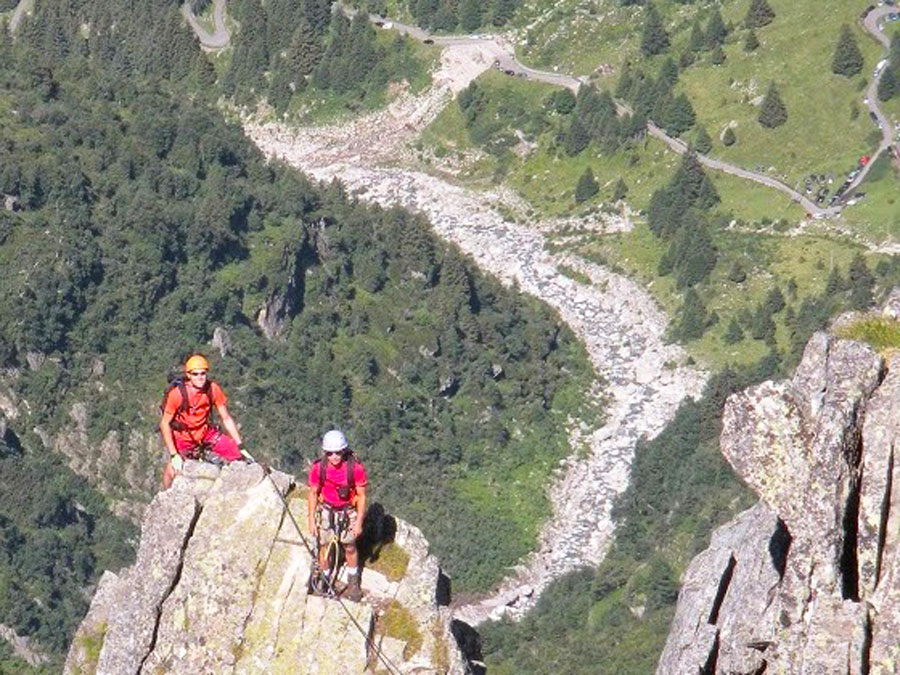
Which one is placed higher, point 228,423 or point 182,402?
point 228,423

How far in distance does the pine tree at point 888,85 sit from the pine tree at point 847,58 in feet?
12.4

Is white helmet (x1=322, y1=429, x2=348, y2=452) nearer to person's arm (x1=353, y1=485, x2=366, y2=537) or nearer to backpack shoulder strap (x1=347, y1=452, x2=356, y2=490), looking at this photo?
backpack shoulder strap (x1=347, y1=452, x2=356, y2=490)

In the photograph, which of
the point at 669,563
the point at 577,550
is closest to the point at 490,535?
the point at 577,550

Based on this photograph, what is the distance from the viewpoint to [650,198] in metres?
194

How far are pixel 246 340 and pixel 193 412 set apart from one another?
12358cm

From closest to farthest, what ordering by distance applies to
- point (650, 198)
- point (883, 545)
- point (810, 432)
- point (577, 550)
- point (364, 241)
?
point (883, 545) → point (810, 432) → point (577, 550) → point (364, 241) → point (650, 198)

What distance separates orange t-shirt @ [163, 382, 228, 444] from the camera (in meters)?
44.8

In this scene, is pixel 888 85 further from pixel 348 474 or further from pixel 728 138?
pixel 348 474

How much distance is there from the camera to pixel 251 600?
41.0 m

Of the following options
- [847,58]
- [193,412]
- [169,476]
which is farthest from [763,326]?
[169,476]

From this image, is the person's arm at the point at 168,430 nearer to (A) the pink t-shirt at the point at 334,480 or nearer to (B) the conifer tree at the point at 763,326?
(A) the pink t-shirt at the point at 334,480

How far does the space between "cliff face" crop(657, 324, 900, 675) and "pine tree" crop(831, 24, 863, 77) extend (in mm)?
155720

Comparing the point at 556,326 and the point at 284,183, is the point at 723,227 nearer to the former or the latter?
the point at 556,326

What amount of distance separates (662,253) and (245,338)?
1662 inches
